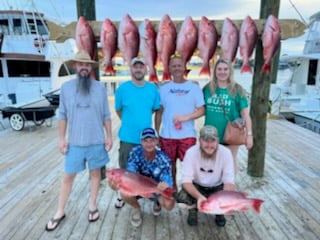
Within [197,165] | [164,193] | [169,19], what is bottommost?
[164,193]

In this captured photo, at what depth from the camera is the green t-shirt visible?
2.39 meters

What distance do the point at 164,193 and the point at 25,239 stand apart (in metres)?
1.16

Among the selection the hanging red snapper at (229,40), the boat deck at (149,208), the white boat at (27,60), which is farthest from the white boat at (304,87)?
the white boat at (27,60)

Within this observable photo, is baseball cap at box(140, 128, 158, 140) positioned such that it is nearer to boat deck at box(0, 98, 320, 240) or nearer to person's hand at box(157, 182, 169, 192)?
person's hand at box(157, 182, 169, 192)

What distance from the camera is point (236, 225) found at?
2.45 m

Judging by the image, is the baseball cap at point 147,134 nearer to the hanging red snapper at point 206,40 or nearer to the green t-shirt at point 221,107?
the green t-shirt at point 221,107

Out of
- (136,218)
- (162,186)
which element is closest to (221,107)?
(162,186)

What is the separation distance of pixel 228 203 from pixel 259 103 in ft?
5.72

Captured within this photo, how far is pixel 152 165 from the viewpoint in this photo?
2301 millimetres

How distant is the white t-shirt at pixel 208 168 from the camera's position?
7.19 ft

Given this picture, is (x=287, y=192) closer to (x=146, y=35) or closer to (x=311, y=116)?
(x=146, y=35)

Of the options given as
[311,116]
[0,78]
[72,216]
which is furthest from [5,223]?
[0,78]

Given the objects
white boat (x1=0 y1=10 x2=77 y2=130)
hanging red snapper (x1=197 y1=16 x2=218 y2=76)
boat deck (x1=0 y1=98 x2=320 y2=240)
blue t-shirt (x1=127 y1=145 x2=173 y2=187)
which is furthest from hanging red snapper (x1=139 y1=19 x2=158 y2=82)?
white boat (x1=0 y1=10 x2=77 y2=130)

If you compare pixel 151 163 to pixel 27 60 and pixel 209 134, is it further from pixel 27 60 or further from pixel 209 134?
pixel 27 60
